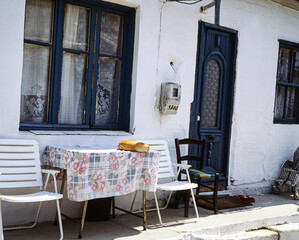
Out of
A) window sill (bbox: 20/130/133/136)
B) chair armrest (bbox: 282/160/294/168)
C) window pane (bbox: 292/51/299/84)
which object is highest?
window pane (bbox: 292/51/299/84)

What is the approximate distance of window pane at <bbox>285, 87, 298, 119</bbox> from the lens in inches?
319

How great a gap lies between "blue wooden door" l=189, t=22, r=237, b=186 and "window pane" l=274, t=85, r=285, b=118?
139cm

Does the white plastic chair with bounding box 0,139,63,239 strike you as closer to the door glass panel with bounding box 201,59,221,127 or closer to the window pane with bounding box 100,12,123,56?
the window pane with bounding box 100,12,123,56

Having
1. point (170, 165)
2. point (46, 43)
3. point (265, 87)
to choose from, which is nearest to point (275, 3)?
point (265, 87)

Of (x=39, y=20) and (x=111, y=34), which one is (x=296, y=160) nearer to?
(x=111, y=34)

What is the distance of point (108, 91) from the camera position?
18.6ft

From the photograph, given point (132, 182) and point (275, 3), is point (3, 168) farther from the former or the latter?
point (275, 3)

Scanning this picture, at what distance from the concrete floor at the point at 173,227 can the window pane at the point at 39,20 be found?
2218 mm

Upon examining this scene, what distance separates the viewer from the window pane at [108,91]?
559 cm

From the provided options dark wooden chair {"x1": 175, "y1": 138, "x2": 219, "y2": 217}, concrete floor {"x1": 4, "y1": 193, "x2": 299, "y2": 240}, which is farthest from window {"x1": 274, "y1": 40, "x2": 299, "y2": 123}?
dark wooden chair {"x1": 175, "y1": 138, "x2": 219, "y2": 217}

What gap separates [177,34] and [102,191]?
108 inches

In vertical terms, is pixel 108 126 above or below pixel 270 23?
below

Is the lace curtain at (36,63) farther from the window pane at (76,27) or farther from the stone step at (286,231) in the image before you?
the stone step at (286,231)

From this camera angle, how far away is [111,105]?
18.7 feet
